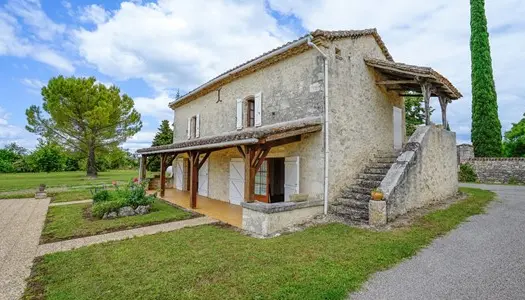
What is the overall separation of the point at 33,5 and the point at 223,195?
8587mm

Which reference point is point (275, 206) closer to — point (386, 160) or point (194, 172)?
point (194, 172)

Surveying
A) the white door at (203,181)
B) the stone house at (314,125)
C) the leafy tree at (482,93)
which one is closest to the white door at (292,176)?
the stone house at (314,125)

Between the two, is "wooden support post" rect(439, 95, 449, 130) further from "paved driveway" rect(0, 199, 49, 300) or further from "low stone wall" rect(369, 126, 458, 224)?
"paved driveway" rect(0, 199, 49, 300)

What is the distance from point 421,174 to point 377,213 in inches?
109

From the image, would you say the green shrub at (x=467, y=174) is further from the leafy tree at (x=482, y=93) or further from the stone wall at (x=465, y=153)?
the leafy tree at (x=482, y=93)

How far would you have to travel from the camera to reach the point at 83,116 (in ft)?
73.3

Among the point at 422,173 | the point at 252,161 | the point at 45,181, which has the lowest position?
the point at 45,181

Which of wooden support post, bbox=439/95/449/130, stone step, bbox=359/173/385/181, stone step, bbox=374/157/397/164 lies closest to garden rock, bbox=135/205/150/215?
stone step, bbox=359/173/385/181

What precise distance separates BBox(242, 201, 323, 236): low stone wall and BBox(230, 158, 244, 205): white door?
11.3 ft

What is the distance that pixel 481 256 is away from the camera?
470cm

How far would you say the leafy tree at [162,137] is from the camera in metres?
24.9

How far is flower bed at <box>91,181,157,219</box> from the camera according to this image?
27.3 feet

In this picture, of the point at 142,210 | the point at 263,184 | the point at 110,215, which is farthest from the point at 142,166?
the point at 263,184

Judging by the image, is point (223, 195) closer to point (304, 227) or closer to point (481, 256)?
point (304, 227)
